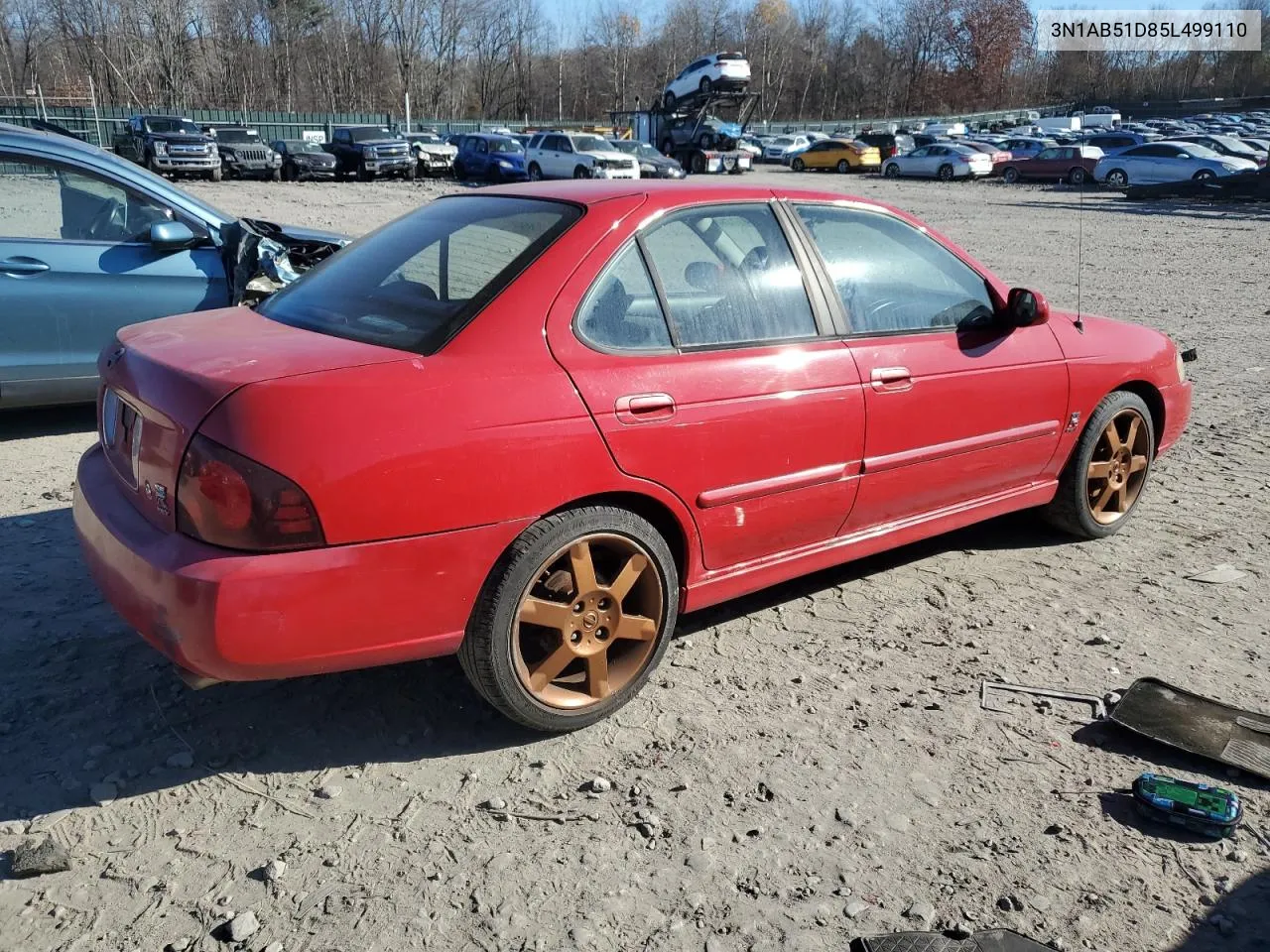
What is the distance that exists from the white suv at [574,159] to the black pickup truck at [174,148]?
374 inches

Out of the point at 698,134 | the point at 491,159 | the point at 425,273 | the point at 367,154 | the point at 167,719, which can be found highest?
the point at 698,134

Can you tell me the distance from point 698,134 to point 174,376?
44601 millimetres

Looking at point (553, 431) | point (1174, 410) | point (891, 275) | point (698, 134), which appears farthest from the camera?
point (698, 134)

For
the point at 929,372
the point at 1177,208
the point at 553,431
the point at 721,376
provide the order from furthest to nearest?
the point at 1177,208, the point at 929,372, the point at 721,376, the point at 553,431

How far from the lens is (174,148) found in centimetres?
2967

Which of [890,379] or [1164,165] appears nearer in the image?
[890,379]

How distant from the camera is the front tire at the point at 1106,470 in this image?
4.59 meters

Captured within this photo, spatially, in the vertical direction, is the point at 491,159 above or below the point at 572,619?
above

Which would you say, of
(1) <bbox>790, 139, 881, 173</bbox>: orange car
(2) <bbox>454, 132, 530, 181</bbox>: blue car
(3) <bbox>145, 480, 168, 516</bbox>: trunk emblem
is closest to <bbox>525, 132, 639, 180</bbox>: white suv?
(2) <bbox>454, 132, 530, 181</bbox>: blue car

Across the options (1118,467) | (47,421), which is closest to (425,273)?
(1118,467)

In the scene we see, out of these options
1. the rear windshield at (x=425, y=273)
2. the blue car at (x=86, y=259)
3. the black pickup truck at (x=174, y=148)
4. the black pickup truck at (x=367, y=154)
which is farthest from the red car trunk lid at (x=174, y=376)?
the black pickup truck at (x=367, y=154)

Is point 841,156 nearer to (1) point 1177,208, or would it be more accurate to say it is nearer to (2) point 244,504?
(1) point 1177,208

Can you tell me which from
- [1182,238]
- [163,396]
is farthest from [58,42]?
[163,396]

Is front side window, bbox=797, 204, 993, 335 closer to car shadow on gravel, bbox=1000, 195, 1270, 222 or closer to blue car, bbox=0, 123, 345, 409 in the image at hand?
blue car, bbox=0, 123, 345, 409
